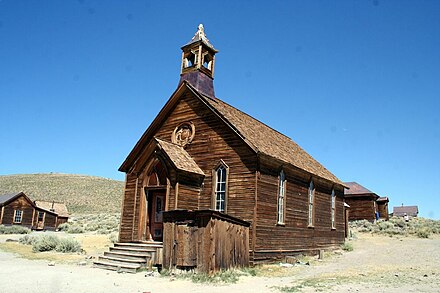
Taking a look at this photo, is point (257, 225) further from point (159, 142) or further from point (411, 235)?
point (411, 235)

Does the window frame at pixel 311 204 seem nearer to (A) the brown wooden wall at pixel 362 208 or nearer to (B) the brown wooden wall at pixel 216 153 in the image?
(B) the brown wooden wall at pixel 216 153

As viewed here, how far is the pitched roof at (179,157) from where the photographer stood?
637 inches

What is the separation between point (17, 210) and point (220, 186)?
3775 centimetres

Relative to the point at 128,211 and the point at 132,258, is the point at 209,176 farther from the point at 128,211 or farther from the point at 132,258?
the point at 132,258

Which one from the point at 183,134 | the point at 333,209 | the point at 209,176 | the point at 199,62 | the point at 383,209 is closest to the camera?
the point at 209,176

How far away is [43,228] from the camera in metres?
48.7

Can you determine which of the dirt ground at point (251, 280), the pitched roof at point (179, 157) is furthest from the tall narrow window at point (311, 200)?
the pitched roof at point (179, 157)

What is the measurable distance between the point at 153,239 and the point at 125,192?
2817 mm

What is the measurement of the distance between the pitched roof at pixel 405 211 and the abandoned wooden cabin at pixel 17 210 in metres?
52.7

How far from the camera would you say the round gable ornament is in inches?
723

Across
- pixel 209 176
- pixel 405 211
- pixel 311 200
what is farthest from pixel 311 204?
pixel 405 211

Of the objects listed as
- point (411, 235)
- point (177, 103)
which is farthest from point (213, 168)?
point (411, 235)

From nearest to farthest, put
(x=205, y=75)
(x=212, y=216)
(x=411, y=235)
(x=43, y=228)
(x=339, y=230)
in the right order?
(x=212, y=216) → (x=205, y=75) → (x=339, y=230) → (x=411, y=235) → (x=43, y=228)

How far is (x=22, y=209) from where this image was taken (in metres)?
46.6
